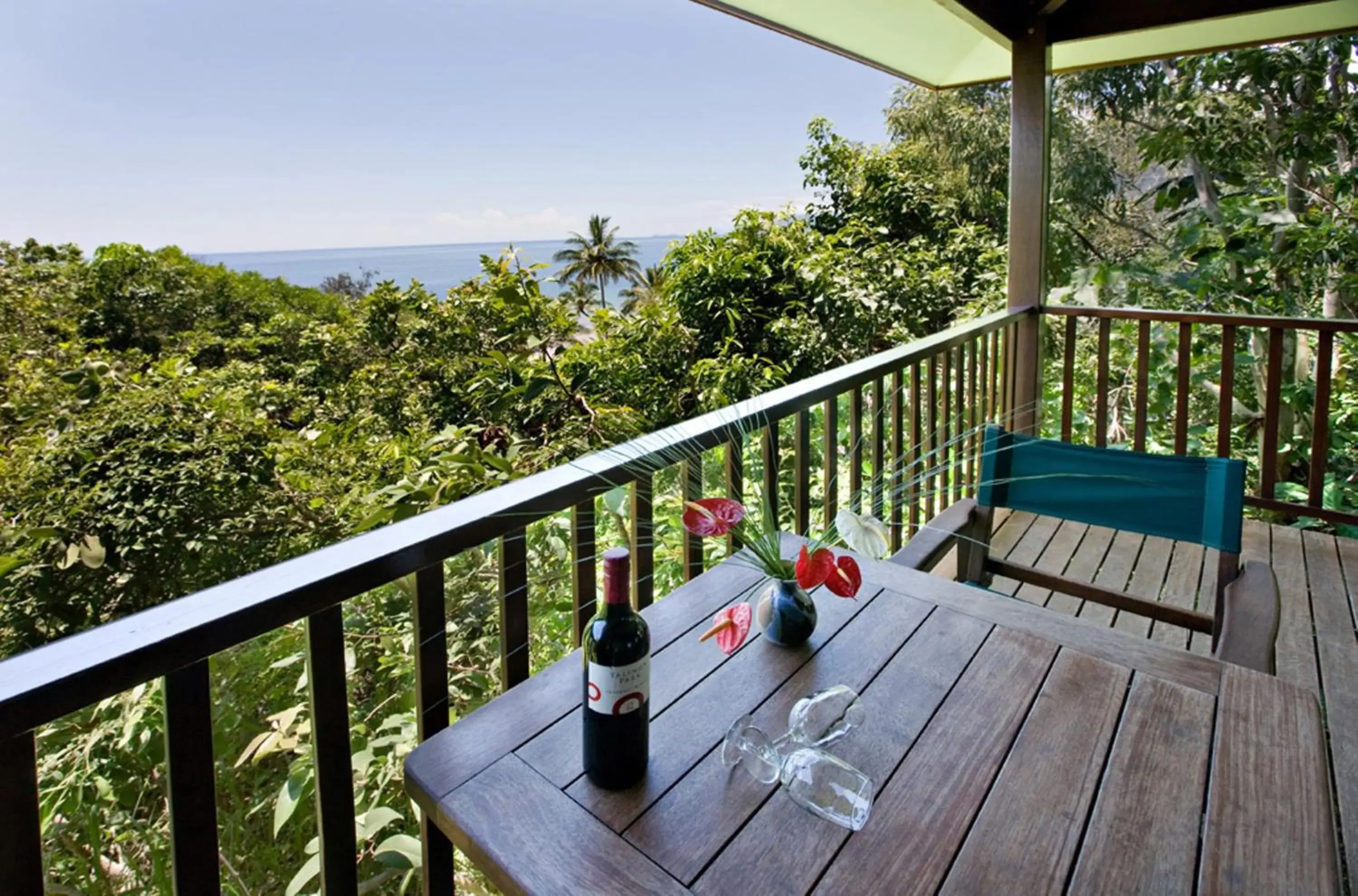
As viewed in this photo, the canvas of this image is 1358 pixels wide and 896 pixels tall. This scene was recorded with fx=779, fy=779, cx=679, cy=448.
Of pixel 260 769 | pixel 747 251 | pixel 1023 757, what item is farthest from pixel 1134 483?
pixel 747 251

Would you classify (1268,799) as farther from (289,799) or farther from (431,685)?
(289,799)

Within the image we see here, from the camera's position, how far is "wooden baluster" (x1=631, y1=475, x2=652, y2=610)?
154cm

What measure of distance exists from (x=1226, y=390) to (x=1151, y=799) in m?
3.04

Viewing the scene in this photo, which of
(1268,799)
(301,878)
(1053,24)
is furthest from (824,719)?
(1053,24)

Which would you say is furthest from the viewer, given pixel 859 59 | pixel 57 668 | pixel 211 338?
pixel 211 338

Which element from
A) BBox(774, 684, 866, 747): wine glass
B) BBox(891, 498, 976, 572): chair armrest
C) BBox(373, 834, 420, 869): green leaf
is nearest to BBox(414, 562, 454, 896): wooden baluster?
BBox(373, 834, 420, 869): green leaf

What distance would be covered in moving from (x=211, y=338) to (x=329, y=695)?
580 inches

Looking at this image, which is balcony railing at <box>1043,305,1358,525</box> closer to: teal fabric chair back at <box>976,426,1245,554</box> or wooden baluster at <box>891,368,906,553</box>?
wooden baluster at <box>891,368,906,553</box>

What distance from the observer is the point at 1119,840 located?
0.77 meters

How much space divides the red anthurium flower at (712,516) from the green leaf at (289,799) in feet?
2.71

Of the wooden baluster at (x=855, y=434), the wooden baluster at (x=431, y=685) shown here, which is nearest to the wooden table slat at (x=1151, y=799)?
the wooden baluster at (x=431, y=685)

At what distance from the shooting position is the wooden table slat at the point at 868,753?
73 cm

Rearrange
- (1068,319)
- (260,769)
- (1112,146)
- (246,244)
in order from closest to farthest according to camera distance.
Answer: (260,769) < (1068,319) < (1112,146) < (246,244)

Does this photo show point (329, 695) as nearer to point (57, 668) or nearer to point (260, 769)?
point (57, 668)
